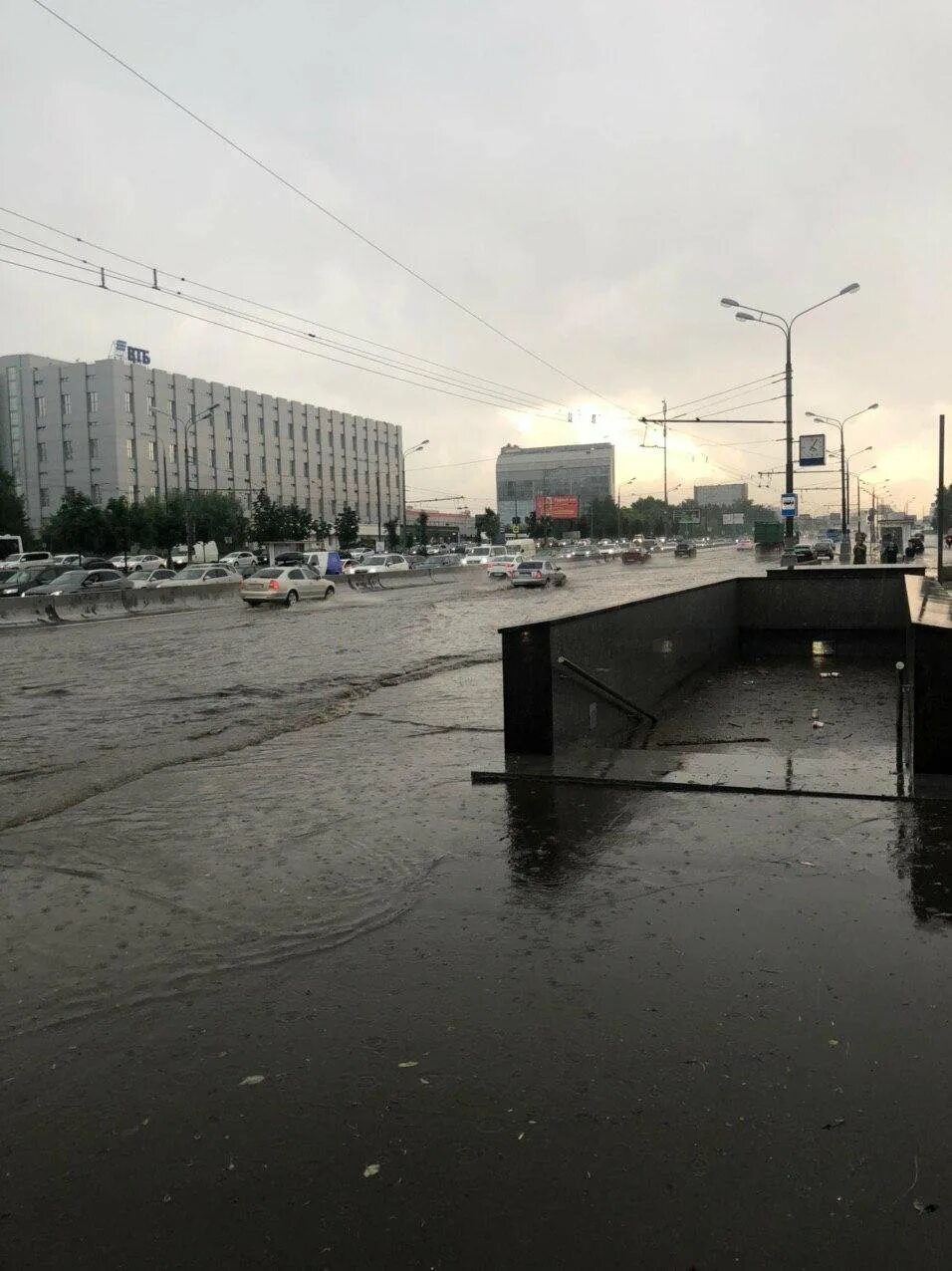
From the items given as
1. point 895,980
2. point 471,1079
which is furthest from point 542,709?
point 471,1079

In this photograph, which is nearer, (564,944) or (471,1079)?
(471,1079)

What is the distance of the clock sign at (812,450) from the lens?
47.8 m

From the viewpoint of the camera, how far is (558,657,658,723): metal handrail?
9.12 m

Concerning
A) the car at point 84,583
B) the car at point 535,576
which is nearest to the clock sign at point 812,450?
the car at point 535,576

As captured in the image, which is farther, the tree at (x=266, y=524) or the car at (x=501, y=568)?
the tree at (x=266, y=524)

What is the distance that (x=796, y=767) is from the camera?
7.95 meters

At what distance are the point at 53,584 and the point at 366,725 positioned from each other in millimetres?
29433

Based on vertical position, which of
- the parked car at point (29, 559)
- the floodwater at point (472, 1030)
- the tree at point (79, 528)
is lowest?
the floodwater at point (472, 1030)

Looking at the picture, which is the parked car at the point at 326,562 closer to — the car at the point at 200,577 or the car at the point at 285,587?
the car at the point at 200,577

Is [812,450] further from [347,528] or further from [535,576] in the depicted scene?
[347,528]

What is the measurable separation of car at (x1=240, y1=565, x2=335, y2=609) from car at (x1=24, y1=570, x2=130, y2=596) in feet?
15.4

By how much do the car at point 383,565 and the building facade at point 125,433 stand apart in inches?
1441

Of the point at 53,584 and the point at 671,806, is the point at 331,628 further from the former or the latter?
the point at 671,806

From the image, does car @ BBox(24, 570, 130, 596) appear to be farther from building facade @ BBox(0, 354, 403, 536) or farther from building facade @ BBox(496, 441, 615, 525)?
building facade @ BBox(496, 441, 615, 525)
